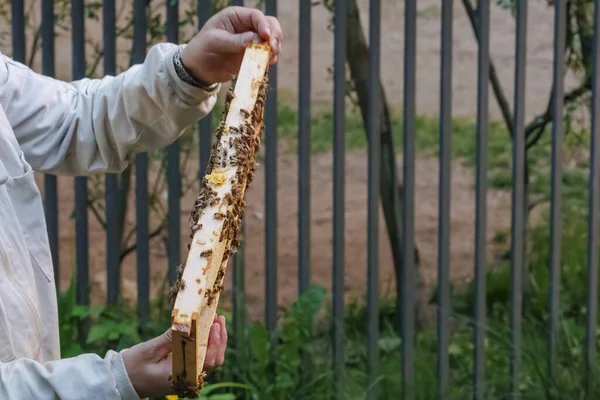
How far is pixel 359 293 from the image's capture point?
227 inches

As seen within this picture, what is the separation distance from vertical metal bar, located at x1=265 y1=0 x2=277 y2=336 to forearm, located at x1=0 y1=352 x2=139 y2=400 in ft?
7.02

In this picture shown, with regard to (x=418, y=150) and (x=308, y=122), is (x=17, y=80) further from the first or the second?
(x=418, y=150)

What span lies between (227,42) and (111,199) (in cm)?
192

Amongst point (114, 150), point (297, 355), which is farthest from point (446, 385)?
point (114, 150)

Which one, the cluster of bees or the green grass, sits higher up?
the cluster of bees

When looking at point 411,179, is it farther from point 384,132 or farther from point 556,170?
point 384,132

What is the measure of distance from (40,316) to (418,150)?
6096 millimetres

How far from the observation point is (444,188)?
346cm

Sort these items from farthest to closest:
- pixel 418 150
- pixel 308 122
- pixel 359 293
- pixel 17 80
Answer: pixel 418 150 < pixel 359 293 < pixel 308 122 < pixel 17 80

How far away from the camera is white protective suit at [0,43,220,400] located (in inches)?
56.4

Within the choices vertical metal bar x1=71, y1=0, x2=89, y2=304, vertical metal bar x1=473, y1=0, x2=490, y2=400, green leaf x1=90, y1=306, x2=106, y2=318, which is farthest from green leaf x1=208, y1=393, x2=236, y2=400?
vertical metal bar x1=473, y1=0, x2=490, y2=400

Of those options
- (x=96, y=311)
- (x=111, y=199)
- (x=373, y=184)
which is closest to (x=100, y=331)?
(x=96, y=311)

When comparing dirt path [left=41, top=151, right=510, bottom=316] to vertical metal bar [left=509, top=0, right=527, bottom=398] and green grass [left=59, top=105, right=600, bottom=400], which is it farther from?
vertical metal bar [left=509, top=0, right=527, bottom=398]

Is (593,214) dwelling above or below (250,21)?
below
